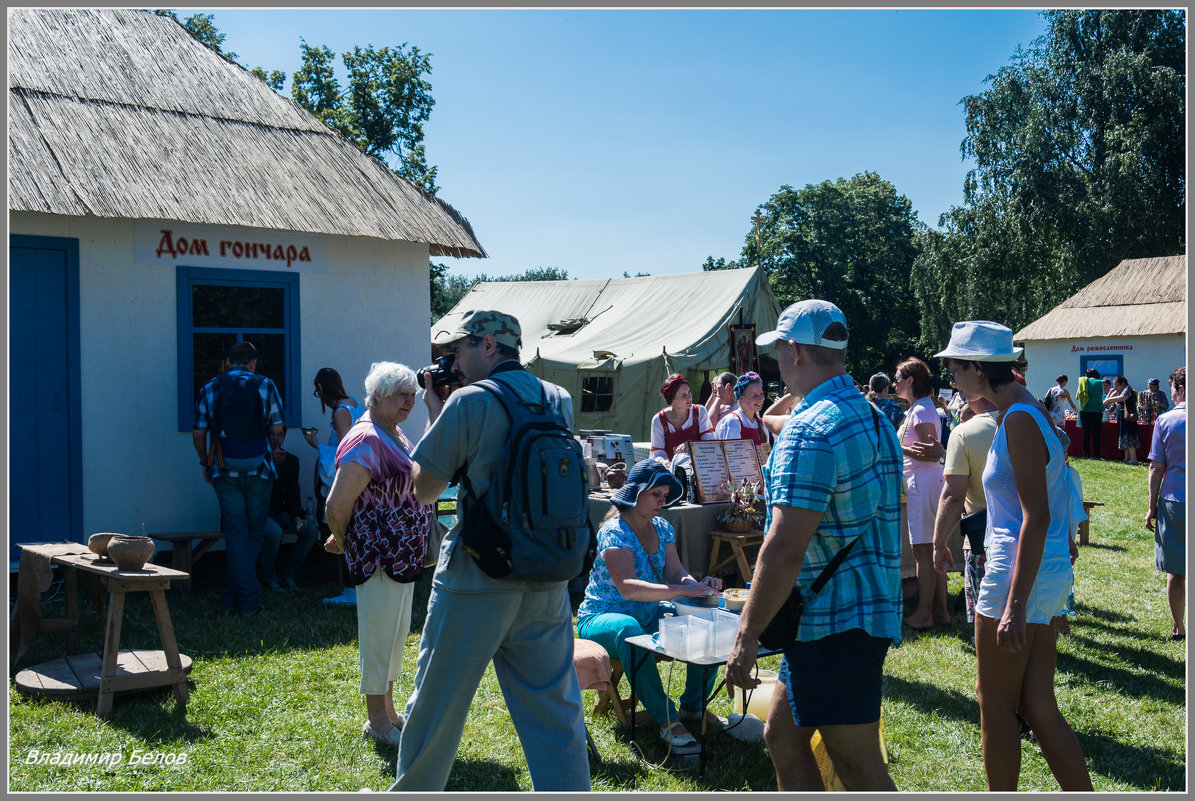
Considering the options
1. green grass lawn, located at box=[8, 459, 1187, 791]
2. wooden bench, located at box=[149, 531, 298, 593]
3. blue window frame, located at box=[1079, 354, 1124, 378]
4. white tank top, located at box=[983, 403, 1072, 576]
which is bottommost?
green grass lawn, located at box=[8, 459, 1187, 791]

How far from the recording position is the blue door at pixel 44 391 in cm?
717

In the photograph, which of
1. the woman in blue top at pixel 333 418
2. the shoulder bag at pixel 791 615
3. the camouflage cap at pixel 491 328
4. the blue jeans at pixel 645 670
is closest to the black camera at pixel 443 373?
the camouflage cap at pixel 491 328

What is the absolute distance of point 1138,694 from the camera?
537cm

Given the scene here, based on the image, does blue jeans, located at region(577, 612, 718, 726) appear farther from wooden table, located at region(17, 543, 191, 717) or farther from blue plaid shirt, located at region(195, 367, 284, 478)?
blue plaid shirt, located at region(195, 367, 284, 478)

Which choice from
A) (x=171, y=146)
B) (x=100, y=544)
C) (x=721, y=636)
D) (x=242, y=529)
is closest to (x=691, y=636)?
(x=721, y=636)

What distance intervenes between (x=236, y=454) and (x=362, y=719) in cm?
294

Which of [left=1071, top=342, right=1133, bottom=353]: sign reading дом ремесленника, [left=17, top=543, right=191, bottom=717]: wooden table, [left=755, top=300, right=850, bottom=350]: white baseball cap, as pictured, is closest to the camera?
[left=755, top=300, right=850, bottom=350]: white baseball cap

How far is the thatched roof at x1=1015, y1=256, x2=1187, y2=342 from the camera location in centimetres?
2339

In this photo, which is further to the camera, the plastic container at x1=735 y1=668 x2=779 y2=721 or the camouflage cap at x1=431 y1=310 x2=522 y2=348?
the plastic container at x1=735 y1=668 x2=779 y2=721

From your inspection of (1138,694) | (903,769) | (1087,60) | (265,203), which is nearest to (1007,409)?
(903,769)

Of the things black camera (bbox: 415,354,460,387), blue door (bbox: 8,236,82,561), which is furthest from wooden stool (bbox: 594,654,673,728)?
blue door (bbox: 8,236,82,561)

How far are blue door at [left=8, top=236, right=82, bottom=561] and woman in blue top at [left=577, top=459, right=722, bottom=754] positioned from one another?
4.89 m

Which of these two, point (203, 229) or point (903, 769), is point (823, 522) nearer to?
point (903, 769)

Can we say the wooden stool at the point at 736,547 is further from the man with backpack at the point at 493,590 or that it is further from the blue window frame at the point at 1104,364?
the blue window frame at the point at 1104,364
